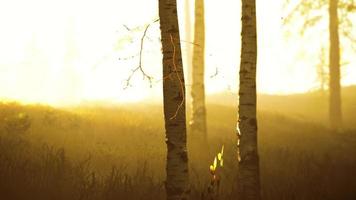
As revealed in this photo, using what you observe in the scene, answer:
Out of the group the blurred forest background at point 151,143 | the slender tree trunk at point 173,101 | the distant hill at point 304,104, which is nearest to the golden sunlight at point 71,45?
the distant hill at point 304,104

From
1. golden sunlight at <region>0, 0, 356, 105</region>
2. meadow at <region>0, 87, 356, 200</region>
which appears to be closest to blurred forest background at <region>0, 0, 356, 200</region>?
meadow at <region>0, 87, 356, 200</region>

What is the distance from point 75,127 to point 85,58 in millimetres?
52973

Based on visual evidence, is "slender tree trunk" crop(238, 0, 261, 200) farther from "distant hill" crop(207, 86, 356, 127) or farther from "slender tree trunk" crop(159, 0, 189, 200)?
"distant hill" crop(207, 86, 356, 127)

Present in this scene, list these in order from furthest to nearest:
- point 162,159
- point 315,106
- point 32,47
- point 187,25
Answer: point 32,47 < point 187,25 < point 315,106 < point 162,159

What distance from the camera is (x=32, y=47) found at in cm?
6378

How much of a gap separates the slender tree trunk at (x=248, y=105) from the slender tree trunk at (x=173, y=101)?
7.41 feet

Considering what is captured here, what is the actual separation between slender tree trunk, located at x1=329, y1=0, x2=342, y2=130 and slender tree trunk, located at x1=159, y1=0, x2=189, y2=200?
15.8 metres

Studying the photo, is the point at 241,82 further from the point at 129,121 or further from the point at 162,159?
the point at 129,121

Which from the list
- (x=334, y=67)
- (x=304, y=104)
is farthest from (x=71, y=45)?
(x=334, y=67)

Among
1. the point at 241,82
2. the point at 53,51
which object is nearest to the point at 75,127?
the point at 241,82

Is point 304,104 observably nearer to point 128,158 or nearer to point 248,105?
point 128,158

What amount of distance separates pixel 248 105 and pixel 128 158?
11.2 feet

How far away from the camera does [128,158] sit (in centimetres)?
1042

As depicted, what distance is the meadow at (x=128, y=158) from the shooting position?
6.78 meters
